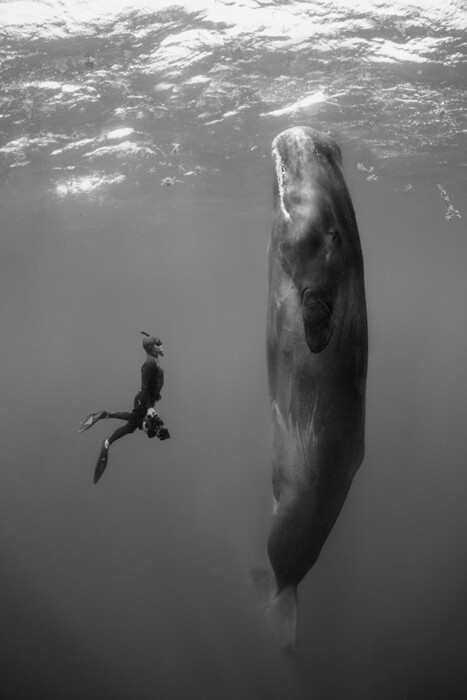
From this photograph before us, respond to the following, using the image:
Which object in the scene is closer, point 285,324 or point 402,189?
point 285,324

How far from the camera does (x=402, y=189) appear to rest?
28.1m

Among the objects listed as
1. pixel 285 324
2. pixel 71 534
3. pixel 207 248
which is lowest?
pixel 71 534

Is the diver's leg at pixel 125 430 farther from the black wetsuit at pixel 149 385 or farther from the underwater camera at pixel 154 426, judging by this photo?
the underwater camera at pixel 154 426

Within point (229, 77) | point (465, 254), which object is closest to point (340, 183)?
point (229, 77)

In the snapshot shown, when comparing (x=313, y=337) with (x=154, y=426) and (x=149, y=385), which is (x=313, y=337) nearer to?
(x=154, y=426)

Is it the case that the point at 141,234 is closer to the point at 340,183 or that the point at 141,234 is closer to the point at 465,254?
the point at 465,254

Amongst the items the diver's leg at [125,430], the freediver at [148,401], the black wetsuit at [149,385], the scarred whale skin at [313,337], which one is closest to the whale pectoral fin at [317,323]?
the scarred whale skin at [313,337]

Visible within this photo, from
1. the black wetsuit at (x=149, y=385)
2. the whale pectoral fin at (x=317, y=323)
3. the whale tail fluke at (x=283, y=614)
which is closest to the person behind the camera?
the whale pectoral fin at (x=317, y=323)

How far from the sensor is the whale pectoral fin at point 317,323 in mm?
2188

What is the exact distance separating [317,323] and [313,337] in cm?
7

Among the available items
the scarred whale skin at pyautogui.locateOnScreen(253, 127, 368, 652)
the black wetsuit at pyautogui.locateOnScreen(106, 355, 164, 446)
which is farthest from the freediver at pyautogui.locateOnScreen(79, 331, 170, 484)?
the scarred whale skin at pyautogui.locateOnScreen(253, 127, 368, 652)

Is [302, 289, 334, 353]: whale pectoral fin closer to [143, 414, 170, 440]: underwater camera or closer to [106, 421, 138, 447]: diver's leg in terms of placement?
[143, 414, 170, 440]: underwater camera

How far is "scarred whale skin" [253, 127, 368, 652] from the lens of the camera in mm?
2283

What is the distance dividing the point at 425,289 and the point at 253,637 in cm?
8473
